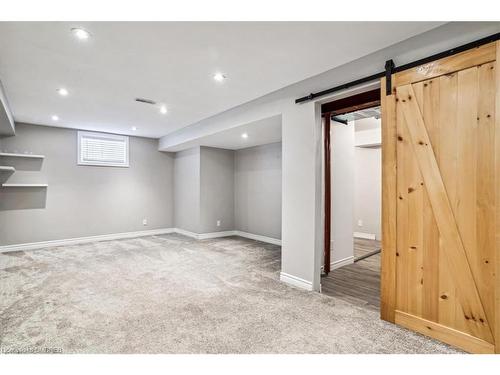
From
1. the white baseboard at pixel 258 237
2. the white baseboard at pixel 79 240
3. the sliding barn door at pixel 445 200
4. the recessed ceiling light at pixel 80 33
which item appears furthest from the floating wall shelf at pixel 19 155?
the sliding barn door at pixel 445 200

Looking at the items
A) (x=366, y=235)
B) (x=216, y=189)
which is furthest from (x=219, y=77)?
(x=366, y=235)

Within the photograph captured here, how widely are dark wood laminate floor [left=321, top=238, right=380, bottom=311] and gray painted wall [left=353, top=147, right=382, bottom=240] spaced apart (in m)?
2.02

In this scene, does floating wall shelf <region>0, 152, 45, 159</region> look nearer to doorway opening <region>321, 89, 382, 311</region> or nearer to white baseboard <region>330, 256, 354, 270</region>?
doorway opening <region>321, 89, 382, 311</region>

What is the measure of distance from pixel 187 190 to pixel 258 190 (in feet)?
6.14

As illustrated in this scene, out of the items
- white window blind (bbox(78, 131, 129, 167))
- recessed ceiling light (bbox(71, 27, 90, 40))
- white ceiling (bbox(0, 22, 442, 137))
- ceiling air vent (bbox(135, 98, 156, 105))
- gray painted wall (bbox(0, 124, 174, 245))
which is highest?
ceiling air vent (bbox(135, 98, 156, 105))

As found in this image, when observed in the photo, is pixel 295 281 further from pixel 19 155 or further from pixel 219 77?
pixel 19 155

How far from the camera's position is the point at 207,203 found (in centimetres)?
632

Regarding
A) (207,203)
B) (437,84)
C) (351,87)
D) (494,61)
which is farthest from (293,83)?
(207,203)

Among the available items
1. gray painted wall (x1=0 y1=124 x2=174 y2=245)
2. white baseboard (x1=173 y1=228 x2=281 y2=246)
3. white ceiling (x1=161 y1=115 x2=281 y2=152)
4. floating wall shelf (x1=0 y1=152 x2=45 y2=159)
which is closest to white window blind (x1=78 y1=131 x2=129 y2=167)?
gray painted wall (x1=0 y1=124 x2=174 y2=245)

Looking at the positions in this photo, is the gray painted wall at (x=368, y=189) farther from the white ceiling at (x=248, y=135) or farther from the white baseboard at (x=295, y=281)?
the white baseboard at (x=295, y=281)

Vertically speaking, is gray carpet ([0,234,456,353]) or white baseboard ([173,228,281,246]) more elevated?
white baseboard ([173,228,281,246])

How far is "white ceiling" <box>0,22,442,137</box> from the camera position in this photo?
208 centimetres
